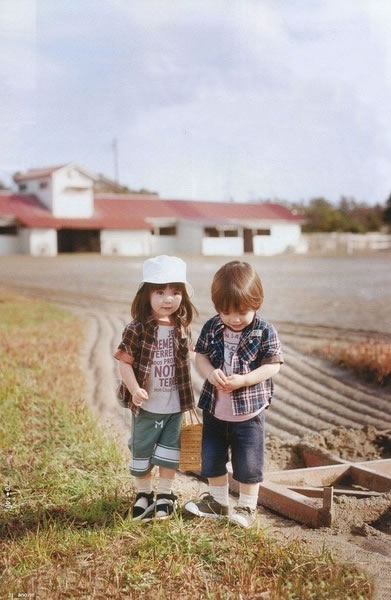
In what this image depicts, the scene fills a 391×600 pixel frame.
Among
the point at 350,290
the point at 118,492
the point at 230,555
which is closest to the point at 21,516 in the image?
the point at 118,492

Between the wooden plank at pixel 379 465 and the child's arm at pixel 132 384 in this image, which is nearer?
the child's arm at pixel 132 384

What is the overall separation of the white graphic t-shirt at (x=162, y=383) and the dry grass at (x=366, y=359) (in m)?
3.56

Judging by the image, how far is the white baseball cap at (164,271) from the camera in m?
3.23

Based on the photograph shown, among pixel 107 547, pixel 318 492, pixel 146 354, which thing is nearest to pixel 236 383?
pixel 146 354

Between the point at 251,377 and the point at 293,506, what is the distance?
0.93 metres

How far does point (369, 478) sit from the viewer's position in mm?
4355

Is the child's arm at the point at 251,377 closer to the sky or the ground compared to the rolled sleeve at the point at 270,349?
closer to the ground

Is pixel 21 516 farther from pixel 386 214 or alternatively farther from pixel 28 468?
pixel 386 214

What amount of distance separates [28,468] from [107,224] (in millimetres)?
25774

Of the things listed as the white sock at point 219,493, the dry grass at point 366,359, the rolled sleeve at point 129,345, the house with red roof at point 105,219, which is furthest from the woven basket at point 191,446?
the house with red roof at point 105,219

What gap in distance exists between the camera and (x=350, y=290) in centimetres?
1602

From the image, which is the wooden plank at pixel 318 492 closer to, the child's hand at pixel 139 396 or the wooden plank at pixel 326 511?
the wooden plank at pixel 326 511

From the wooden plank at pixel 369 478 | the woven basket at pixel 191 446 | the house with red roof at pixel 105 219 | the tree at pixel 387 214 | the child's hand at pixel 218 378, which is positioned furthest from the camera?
the tree at pixel 387 214

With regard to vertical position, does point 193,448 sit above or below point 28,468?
above
